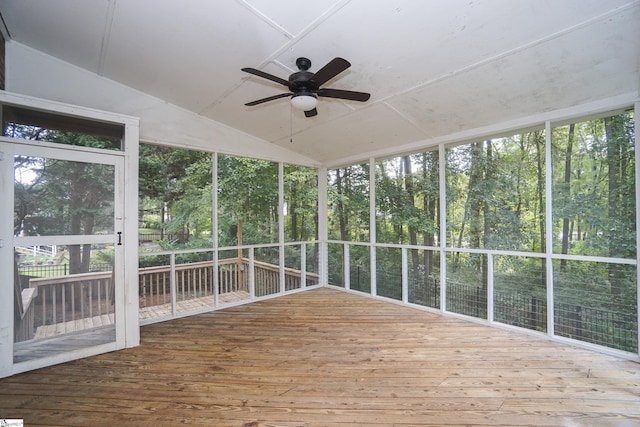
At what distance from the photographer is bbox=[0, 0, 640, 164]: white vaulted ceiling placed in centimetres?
204

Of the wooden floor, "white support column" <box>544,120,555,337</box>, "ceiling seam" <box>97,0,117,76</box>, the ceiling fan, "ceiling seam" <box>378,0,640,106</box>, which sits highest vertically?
"ceiling seam" <box>97,0,117,76</box>

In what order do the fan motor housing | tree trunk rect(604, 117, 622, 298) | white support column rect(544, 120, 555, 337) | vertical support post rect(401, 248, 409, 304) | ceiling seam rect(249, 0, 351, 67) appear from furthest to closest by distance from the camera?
1. vertical support post rect(401, 248, 409, 304)
2. white support column rect(544, 120, 555, 337)
3. tree trunk rect(604, 117, 622, 298)
4. the fan motor housing
5. ceiling seam rect(249, 0, 351, 67)

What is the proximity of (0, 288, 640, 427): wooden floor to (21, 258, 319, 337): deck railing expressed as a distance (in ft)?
1.58

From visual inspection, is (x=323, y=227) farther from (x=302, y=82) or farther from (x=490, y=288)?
(x=302, y=82)

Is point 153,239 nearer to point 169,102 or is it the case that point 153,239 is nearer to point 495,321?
point 169,102

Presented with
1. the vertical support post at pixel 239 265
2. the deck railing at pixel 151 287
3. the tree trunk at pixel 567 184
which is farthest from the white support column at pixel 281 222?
the tree trunk at pixel 567 184

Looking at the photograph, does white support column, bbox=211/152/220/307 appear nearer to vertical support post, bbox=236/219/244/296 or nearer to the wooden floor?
vertical support post, bbox=236/219/244/296

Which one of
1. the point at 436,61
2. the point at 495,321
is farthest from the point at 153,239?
the point at 495,321

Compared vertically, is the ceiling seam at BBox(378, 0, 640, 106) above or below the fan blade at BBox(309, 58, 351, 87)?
above

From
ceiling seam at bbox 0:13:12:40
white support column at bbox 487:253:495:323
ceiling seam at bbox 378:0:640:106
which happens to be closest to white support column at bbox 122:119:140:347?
ceiling seam at bbox 0:13:12:40

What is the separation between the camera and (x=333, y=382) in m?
2.24

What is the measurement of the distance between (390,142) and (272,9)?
8.55 feet

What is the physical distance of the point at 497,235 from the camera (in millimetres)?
3871

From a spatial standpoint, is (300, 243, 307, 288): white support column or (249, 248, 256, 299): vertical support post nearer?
(249, 248, 256, 299): vertical support post
